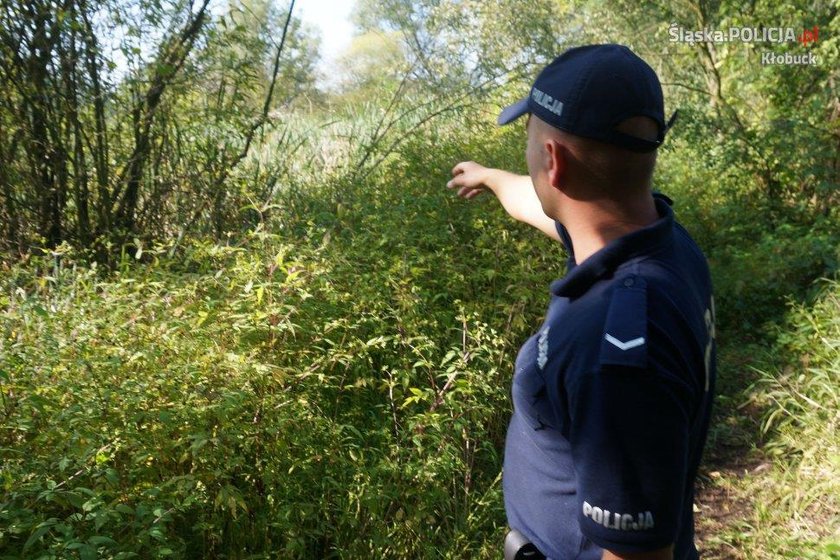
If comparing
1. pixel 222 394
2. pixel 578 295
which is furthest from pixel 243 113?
pixel 578 295

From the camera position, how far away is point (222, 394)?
2662 millimetres

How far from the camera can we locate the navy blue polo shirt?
4.15 feet

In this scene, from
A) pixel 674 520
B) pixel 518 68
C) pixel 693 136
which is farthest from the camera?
pixel 693 136

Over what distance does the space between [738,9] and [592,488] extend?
8.57 meters

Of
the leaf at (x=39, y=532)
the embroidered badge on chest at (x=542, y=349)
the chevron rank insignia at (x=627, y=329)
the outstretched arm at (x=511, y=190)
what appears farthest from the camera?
the outstretched arm at (x=511, y=190)

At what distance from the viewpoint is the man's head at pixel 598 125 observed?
4.66 feet

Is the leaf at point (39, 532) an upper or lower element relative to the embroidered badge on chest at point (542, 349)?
lower

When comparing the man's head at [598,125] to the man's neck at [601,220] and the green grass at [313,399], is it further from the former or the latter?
the green grass at [313,399]

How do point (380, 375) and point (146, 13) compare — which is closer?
point (380, 375)

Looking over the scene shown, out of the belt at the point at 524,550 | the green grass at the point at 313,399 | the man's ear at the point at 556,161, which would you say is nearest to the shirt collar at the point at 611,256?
the man's ear at the point at 556,161

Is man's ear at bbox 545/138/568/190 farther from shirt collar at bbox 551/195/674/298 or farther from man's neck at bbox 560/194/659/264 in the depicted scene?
shirt collar at bbox 551/195/674/298

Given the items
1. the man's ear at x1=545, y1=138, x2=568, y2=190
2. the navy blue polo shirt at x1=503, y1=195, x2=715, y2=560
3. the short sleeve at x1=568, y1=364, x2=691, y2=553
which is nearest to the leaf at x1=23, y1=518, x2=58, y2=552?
the navy blue polo shirt at x1=503, y1=195, x2=715, y2=560

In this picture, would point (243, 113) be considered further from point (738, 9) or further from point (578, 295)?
point (738, 9)

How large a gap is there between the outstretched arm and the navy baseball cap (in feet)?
2.63
